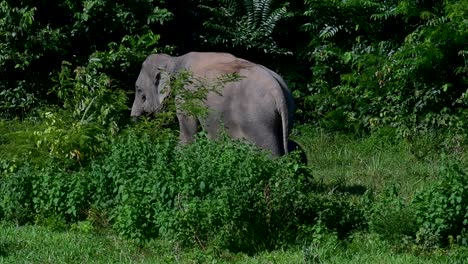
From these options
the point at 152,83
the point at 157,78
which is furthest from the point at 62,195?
the point at 152,83

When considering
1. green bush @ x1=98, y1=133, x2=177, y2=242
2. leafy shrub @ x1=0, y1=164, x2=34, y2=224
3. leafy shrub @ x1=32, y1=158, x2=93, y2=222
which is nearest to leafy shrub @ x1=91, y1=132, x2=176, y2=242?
green bush @ x1=98, y1=133, x2=177, y2=242

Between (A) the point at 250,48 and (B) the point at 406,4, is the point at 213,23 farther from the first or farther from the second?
(B) the point at 406,4

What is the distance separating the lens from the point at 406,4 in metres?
17.0

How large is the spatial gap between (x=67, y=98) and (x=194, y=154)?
10.3ft

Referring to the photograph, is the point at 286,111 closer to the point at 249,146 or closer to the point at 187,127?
the point at 187,127

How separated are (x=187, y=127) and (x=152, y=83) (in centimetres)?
135

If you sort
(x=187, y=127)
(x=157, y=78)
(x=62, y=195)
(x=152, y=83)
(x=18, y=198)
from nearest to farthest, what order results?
1. (x=62, y=195)
2. (x=18, y=198)
3. (x=187, y=127)
4. (x=157, y=78)
5. (x=152, y=83)

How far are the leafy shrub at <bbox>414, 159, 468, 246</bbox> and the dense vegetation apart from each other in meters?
0.01

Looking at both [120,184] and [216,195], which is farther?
[120,184]

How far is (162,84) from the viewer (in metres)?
14.4

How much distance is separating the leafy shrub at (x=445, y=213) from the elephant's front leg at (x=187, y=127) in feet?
13.7

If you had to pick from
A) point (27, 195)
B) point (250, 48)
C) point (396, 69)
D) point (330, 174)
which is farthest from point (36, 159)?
point (250, 48)

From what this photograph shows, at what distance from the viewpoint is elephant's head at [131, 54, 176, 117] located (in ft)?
47.6

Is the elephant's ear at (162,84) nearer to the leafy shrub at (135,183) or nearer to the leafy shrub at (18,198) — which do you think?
the leafy shrub at (135,183)
